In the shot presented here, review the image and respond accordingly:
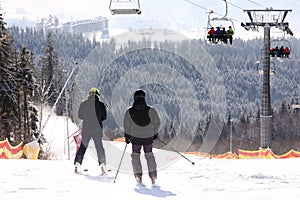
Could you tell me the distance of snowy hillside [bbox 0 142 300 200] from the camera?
9.24 metres

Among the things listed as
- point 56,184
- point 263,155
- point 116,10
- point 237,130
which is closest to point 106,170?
point 56,184

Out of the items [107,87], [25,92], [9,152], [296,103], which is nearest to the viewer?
[9,152]

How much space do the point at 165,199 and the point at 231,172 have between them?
3.89m

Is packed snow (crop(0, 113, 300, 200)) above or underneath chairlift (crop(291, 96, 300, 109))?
above

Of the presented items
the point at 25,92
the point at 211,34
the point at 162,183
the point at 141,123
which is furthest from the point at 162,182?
the point at 25,92

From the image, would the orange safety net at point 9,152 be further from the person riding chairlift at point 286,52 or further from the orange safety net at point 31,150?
the person riding chairlift at point 286,52

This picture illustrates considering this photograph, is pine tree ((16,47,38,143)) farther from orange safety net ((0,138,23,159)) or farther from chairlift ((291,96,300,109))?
chairlift ((291,96,300,109))

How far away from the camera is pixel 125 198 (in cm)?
894

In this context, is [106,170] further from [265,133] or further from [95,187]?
[265,133]

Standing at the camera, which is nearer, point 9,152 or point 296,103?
point 9,152

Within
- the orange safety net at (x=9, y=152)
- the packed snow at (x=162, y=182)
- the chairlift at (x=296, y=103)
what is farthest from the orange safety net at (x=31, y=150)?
the chairlift at (x=296, y=103)

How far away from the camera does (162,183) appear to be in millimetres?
10719

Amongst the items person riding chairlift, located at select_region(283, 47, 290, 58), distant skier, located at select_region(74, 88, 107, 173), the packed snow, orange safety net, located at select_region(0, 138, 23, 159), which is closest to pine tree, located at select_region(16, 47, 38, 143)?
orange safety net, located at select_region(0, 138, 23, 159)

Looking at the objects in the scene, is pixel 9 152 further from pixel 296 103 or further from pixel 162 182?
pixel 296 103
